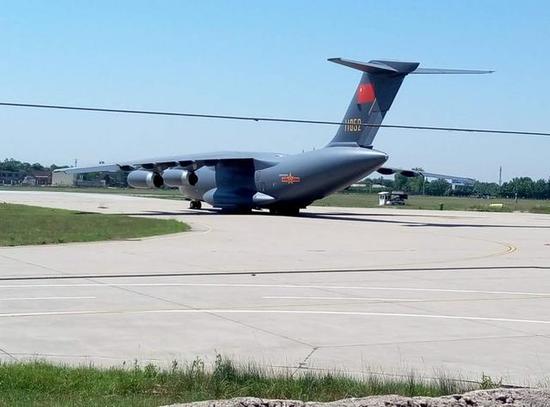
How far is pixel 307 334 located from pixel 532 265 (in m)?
14.1

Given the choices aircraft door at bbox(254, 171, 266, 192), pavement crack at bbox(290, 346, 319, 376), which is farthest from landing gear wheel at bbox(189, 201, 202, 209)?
pavement crack at bbox(290, 346, 319, 376)

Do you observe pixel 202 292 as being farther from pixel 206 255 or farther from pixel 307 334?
pixel 206 255

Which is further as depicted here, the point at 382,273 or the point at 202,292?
the point at 382,273

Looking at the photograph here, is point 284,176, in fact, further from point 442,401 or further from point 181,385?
point 442,401

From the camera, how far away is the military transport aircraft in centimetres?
4909

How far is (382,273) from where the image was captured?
22.4 metres

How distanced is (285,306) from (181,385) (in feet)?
22.9

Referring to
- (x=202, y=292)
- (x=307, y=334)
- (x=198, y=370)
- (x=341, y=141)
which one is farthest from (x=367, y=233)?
(x=198, y=370)

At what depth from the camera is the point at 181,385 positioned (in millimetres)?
8977

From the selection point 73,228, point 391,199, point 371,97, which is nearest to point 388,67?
point 371,97

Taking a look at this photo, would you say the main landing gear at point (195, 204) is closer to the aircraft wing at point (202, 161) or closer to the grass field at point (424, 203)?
the aircraft wing at point (202, 161)

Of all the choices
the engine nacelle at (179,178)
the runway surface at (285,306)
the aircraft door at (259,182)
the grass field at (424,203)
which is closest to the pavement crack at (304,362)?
the runway surface at (285,306)

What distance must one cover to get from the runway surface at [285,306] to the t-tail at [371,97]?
1895cm

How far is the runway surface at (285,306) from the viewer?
1133cm
